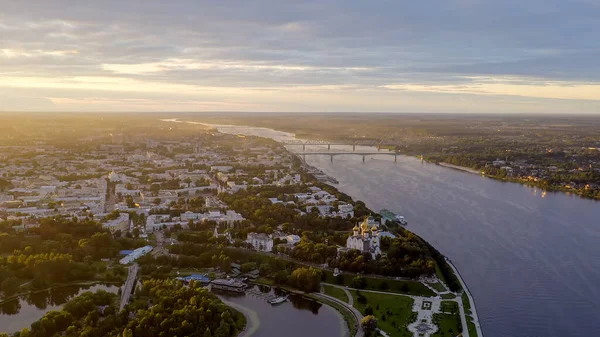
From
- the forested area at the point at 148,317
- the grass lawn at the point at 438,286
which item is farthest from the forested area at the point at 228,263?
the grass lawn at the point at 438,286

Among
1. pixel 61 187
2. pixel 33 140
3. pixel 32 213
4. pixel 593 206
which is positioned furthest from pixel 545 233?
pixel 33 140

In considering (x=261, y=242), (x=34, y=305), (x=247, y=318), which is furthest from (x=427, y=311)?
(x=34, y=305)

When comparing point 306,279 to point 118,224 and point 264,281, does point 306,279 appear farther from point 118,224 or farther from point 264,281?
point 118,224

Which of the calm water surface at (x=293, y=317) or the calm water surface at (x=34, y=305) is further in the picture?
the calm water surface at (x=34, y=305)

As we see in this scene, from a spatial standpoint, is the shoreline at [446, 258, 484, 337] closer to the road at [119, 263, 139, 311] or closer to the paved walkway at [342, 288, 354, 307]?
the paved walkway at [342, 288, 354, 307]

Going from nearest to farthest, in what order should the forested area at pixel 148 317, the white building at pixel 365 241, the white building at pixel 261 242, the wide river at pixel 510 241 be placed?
the forested area at pixel 148 317 < the wide river at pixel 510 241 < the white building at pixel 365 241 < the white building at pixel 261 242

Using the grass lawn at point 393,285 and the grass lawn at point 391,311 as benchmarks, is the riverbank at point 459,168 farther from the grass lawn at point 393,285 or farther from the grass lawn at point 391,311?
the grass lawn at point 391,311
